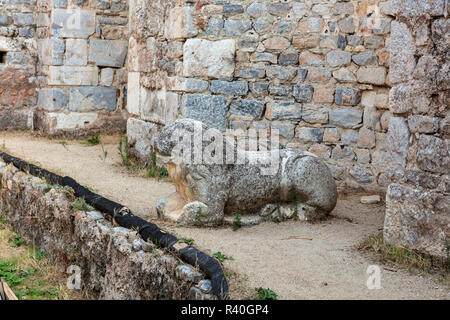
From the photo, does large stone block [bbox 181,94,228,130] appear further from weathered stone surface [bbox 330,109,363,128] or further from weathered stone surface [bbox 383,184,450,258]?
weathered stone surface [bbox 383,184,450,258]

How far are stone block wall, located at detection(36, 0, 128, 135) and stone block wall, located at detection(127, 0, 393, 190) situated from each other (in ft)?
10.7

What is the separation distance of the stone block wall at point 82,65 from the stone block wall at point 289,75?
3264 mm

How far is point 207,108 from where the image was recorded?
Result: 6.53 meters

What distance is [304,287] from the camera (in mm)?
3508

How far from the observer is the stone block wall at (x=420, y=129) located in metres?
3.88

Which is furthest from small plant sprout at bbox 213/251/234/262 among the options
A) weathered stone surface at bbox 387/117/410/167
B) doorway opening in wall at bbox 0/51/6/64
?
doorway opening in wall at bbox 0/51/6/64

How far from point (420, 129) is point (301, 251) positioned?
4.12ft

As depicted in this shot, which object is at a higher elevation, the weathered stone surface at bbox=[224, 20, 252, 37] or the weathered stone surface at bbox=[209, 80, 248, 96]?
the weathered stone surface at bbox=[224, 20, 252, 37]

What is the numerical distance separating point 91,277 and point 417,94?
9.79 feet

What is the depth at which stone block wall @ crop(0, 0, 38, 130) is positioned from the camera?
9.68 metres

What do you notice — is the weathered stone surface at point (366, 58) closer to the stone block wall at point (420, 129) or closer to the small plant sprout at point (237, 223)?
the stone block wall at point (420, 129)
